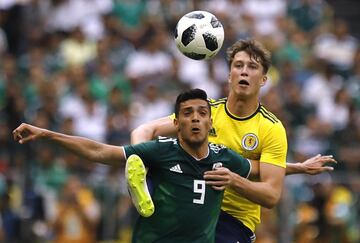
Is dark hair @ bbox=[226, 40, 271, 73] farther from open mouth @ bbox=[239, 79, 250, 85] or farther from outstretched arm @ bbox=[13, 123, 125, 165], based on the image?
outstretched arm @ bbox=[13, 123, 125, 165]

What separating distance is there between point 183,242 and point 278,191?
105 centimetres

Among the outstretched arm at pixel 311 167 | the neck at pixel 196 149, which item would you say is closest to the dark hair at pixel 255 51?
the outstretched arm at pixel 311 167

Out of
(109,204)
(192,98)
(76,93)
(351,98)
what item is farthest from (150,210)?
(351,98)

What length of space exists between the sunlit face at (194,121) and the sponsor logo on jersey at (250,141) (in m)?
0.92

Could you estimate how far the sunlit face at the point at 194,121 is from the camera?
845cm

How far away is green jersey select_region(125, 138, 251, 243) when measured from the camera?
851cm

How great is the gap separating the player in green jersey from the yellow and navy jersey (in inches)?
30.9

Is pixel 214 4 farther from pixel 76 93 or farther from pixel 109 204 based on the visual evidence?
pixel 109 204

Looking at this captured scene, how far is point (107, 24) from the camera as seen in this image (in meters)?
18.6

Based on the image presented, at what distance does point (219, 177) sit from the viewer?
8.49 m

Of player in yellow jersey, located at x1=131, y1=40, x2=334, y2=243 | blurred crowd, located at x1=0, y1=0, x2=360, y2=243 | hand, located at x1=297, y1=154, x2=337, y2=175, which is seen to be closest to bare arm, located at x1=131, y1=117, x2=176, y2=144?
player in yellow jersey, located at x1=131, y1=40, x2=334, y2=243

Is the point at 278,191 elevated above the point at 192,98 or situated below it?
below

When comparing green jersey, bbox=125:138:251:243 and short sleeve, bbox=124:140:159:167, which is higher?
short sleeve, bbox=124:140:159:167

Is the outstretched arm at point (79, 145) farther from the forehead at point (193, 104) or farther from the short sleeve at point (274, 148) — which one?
the short sleeve at point (274, 148)
